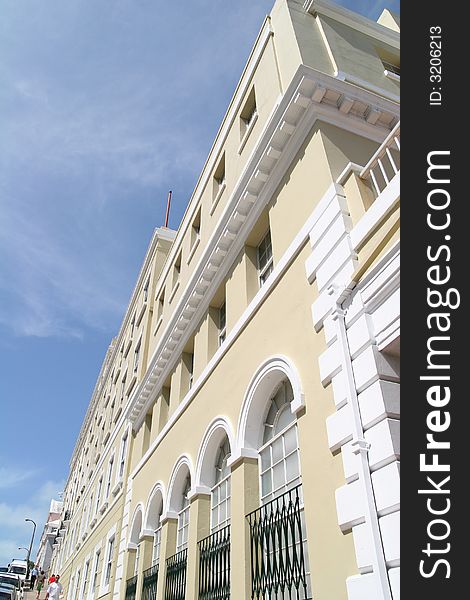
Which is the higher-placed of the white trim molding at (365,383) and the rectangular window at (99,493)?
the rectangular window at (99,493)

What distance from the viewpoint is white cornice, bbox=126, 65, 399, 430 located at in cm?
765

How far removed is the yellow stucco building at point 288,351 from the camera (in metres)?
4.78

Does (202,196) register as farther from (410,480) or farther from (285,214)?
(410,480)

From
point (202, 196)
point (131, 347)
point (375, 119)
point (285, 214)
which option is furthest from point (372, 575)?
point (131, 347)

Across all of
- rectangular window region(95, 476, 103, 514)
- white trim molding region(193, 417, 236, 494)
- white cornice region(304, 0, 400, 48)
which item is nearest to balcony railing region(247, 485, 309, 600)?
white trim molding region(193, 417, 236, 494)

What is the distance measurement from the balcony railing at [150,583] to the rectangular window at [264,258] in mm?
6943

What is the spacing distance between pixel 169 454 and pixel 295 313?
6.49 meters

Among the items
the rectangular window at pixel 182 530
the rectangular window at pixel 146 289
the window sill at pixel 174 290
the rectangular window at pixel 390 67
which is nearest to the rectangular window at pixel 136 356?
the rectangular window at pixel 146 289

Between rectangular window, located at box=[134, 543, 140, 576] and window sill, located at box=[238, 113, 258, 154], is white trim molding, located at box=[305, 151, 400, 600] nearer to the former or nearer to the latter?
window sill, located at box=[238, 113, 258, 154]

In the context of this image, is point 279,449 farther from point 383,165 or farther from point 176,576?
point 176,576

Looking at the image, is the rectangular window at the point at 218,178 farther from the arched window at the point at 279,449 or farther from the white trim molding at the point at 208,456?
the arched window at the point at 279,449

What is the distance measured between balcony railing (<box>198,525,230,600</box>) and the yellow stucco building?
0.12ft

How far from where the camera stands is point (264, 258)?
9492mm

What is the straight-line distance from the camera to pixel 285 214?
26.4ft
